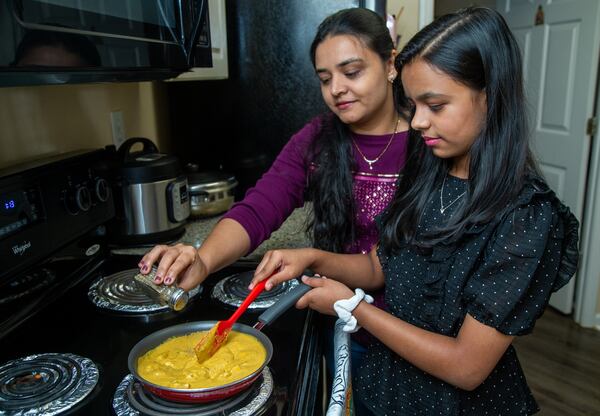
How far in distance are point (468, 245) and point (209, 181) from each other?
0.90 metres

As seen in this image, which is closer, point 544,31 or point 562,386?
point 562,386

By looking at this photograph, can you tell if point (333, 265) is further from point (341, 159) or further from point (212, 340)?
point (212, 340)

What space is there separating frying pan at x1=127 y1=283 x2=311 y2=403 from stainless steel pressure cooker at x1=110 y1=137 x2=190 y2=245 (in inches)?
21.0

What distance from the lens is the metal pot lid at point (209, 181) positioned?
1.47 metres

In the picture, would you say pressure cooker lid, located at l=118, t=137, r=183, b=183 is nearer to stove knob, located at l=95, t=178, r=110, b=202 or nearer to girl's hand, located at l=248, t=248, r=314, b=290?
stove knob, located at l=95, t=178, r=110, b=202

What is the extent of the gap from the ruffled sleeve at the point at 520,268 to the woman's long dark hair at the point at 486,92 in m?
0.04

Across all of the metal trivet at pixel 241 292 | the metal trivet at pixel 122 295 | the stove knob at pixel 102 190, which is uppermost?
the stove knob at pixel 102 190

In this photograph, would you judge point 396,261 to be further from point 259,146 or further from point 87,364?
point 259,146

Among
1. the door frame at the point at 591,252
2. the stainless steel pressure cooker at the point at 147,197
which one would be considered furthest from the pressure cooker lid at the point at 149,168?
the door frame at the point at 591,252

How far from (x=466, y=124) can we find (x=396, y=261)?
30cm

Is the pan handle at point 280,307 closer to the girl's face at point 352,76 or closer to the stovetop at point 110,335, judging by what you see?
the stovetop at point 110,335

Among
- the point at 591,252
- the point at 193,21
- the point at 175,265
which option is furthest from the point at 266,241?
the point at 591,252

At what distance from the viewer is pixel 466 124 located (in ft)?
2.51

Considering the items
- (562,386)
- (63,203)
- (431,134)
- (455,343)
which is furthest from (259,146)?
(562,386)
